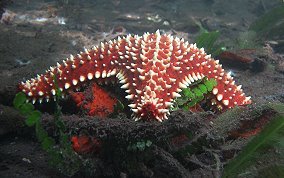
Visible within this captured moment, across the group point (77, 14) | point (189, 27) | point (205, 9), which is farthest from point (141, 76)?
point (205, 9)

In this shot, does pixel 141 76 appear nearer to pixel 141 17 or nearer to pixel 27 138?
pixel 27 138

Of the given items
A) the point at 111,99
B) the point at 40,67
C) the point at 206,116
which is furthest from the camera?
the point at 40,67

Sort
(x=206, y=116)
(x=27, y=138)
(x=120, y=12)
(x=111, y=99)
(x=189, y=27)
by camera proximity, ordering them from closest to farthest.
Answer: (x=206, y=116), (x=27, y=138), (x=111, y=99), (x=189, y=27), (x=120, y=12)

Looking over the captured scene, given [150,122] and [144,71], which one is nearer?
[150,122]

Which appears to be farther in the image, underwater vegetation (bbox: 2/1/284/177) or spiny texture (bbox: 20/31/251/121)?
spiny texture (bbox: 20/31/251/121)

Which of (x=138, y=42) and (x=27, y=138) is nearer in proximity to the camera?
(x=27, y=138)

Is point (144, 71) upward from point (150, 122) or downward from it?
upward

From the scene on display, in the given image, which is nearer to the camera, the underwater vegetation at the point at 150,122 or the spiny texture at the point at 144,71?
the underwater vegetation at the point at 150,122

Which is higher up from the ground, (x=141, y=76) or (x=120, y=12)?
(x=141, y=76)
